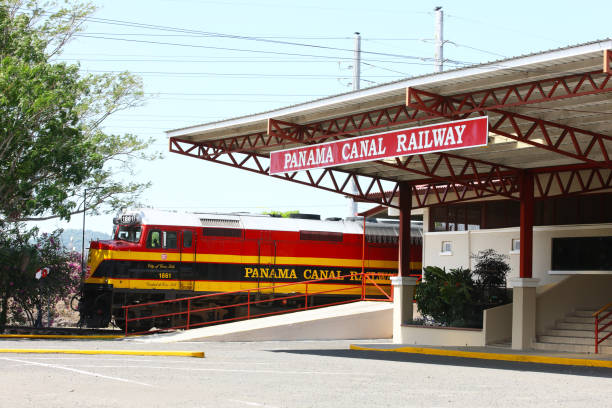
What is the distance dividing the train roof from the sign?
19.2 feet

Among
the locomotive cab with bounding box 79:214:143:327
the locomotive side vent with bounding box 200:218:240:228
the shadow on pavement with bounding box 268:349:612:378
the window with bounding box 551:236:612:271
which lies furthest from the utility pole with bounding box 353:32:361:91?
the shadow on pavement with bounding box 268:349:612:378

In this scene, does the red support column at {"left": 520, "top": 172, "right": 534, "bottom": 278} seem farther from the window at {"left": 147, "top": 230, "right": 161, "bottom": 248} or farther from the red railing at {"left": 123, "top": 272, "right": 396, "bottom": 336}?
the window at {"left": 147, "top": 230, "right": 161, "bottom": 248}

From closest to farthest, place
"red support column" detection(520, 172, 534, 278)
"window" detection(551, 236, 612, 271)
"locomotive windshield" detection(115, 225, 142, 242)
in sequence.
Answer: "red support column" detection(520, 172, 534, 278) < "window" detection(551, 236, 612, 271) < "locomotive windshield" detection(115, 225, 142, 242)

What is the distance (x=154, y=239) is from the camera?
80.8 ft

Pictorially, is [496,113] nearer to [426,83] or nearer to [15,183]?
[426,83]

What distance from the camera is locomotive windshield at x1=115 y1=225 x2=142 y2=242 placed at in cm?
2463

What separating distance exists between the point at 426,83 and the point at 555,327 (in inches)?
330

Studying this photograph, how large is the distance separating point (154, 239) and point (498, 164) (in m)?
10.4

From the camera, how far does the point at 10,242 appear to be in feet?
86.8

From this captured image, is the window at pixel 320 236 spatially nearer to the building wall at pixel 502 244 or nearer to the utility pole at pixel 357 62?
the building wall at pixel 502 244

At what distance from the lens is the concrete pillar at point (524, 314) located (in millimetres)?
19906

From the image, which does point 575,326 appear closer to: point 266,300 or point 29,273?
point 266,300

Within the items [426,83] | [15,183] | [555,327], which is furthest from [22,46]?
[555,327]

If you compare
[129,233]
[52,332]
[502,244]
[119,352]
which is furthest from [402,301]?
[52,332]
